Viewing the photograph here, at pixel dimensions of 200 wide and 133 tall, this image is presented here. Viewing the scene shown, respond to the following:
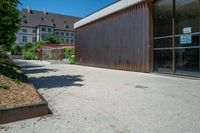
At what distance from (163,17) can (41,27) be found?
64292 millimetres

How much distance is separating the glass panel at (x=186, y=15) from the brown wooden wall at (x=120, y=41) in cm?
223

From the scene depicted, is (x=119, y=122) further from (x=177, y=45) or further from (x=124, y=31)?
(x=124, y=31)

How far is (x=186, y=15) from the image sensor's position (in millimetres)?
11000

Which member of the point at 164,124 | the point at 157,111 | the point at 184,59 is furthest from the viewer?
the point at 184,59

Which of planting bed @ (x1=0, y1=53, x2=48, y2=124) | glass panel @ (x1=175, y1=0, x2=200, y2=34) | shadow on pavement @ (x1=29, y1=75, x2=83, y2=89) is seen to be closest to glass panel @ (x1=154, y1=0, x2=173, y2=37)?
glass panel @ (x1=175, y1=0, x2=200, y2=34)

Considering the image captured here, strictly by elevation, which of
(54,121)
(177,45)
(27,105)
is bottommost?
(54,121)

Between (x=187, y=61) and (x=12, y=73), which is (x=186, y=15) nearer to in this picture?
(x=187, y=61)

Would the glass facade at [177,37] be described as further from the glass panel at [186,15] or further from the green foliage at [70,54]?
the green foliage at [70,54]

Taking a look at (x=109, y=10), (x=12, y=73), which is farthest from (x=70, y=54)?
(x=12, y=73)

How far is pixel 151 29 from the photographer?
1317 cm

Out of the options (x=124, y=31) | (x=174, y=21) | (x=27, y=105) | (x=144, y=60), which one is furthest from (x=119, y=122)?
(x=124, y=31)

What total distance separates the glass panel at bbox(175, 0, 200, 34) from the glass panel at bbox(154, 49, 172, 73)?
1.42 m

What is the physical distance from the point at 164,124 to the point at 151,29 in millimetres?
9853

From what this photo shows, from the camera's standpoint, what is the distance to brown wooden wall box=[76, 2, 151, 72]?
45.2 ft
